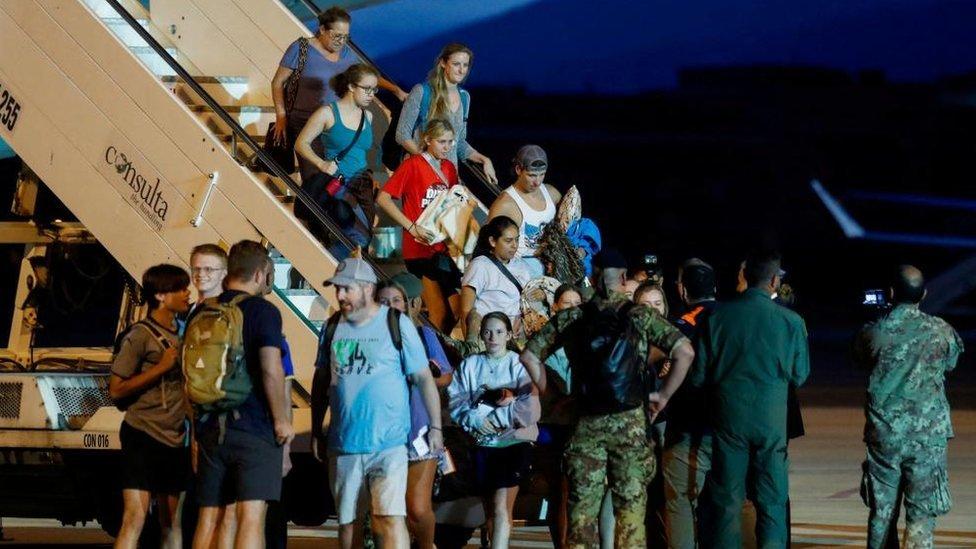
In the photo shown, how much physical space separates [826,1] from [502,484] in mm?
55166

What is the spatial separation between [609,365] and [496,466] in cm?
115

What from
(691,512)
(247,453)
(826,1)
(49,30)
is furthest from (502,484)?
(826,1)

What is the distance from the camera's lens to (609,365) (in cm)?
828

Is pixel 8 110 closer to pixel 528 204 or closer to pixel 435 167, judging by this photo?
pixel 435 167

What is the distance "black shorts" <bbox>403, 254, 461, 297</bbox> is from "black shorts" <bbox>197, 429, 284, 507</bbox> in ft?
9.17

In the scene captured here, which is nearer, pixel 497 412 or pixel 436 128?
pixel 497 412

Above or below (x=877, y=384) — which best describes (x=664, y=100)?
above

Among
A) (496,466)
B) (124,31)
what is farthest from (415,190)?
(124,31)

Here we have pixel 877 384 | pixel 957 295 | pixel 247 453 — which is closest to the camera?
pixel 247 453

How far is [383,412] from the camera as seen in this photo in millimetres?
8000

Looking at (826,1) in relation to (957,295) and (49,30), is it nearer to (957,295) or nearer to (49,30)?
(957,295)

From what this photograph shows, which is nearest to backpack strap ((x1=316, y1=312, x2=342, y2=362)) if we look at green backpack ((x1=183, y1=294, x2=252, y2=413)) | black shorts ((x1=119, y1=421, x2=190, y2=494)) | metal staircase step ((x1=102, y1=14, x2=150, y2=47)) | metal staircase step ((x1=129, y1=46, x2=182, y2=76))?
green backpack ((x1=183, y1=294, x2=252, y2=413))

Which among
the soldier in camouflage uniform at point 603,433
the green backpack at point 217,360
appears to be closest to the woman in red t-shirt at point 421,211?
the soldier in camouflage uniform at point 603,433

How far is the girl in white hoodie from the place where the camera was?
9.08m
